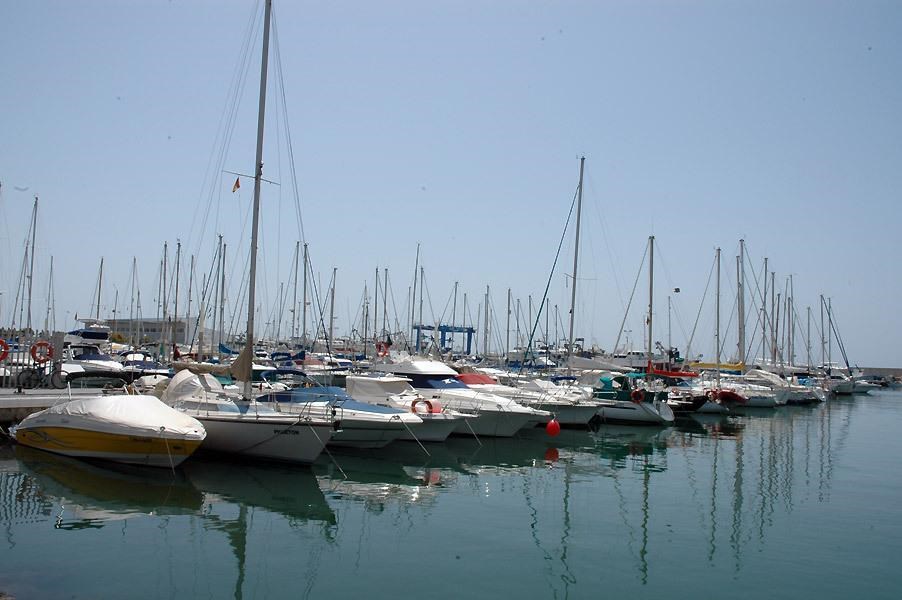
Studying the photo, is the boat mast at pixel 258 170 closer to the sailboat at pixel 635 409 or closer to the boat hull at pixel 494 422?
the boat hull at pixel 494 422

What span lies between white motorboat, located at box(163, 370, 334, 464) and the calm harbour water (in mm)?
547

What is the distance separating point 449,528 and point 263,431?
7511 millimetres

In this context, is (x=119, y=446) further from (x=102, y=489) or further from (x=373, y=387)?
(x=373, y=387)

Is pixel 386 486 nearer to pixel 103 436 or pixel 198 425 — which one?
pixel 198 425

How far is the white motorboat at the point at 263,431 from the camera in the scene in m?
20.8

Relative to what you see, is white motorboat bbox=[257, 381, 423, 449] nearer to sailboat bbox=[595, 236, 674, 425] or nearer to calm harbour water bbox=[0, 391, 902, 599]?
calm harbour water bbox=[0, 391, 902, 599]

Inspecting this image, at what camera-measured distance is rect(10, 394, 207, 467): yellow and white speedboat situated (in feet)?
63.2

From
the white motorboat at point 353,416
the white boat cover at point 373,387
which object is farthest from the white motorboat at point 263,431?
the white boat cover at point 373,387

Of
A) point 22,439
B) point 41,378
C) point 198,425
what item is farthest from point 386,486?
point 41,378

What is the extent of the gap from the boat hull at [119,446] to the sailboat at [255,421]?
1748 millimetres

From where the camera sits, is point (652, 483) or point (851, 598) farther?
point (652, 483)

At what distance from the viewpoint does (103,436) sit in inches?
768

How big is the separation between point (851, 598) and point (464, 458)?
14154mm

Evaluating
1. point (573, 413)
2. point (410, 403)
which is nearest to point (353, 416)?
point (410, 403)
